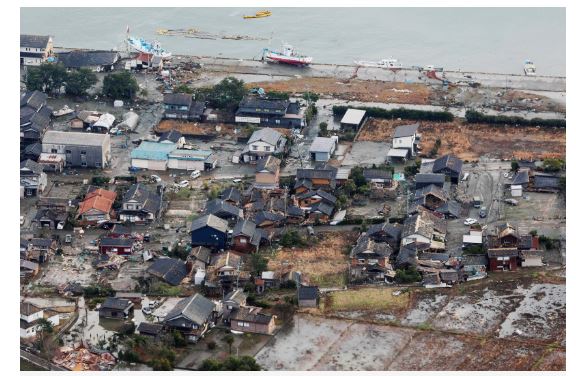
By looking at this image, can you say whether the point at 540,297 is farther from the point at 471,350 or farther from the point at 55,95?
the point at 55,95

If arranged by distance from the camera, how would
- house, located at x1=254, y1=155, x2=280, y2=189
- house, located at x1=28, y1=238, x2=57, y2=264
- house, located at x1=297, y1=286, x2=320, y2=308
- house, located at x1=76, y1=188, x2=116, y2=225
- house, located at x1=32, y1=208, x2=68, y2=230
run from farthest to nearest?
house, located at x1=254, y1=155, x2=280, y2=189, house, located at x1=76, y1=188, x2=116, y2=225, house, located at x1=32, y1=208, x2=68, y2=230, house, located at x1=28, y1=238, x2=57, y2=264, house, located at x1=297, y1=286, x2=320, y2=308

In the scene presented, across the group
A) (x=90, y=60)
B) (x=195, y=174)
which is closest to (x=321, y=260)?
(x=195, y=174)

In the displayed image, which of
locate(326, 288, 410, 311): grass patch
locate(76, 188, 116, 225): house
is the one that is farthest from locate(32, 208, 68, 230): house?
locate(326, 288, 410, 311): grass patch

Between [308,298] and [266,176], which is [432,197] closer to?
[266,176]

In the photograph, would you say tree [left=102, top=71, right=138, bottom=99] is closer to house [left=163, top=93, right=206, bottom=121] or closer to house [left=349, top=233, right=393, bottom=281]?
house [left=163, top=93, right=206, bottom=121]

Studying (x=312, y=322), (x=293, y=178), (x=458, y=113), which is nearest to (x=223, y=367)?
(x=312, y=322)
